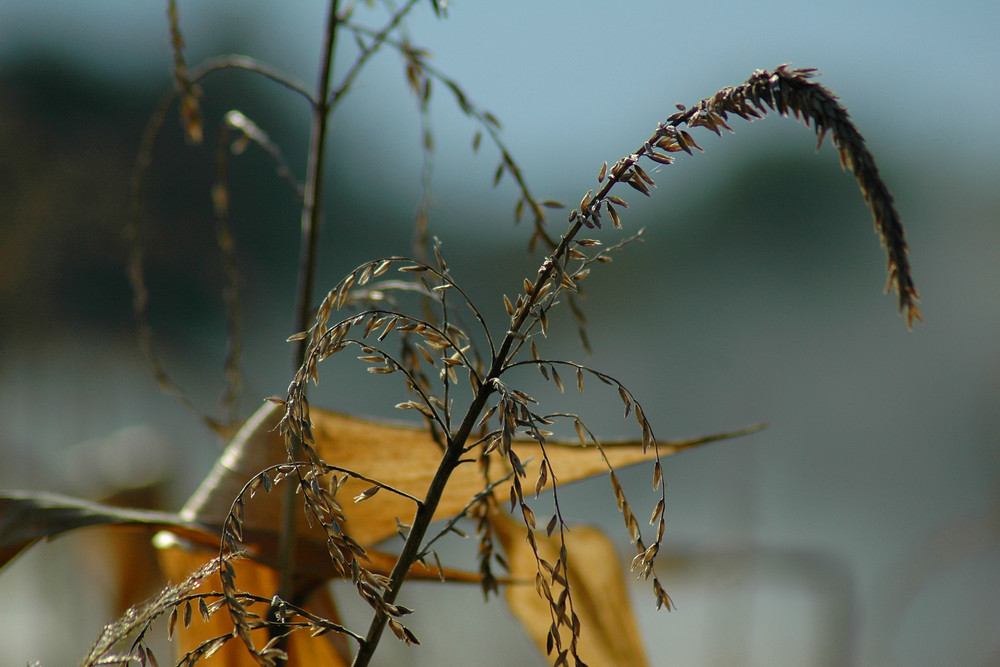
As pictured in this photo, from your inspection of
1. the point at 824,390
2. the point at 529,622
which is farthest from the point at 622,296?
the point at 529,622

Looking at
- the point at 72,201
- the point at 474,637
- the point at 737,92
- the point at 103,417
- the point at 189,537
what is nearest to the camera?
the point at 737,92

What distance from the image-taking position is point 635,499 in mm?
4246

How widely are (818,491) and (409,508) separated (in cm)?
528

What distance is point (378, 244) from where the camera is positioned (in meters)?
5.41

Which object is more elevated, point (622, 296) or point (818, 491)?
point (622, 296)

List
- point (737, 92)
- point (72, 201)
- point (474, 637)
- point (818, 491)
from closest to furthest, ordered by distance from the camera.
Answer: point (737, 92), point (72, 201), point (474, 637), point (818, 491)

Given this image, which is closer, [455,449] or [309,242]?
[455,449]

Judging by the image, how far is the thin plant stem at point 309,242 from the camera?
0.85 ft

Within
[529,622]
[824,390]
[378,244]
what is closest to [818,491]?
[824,390]

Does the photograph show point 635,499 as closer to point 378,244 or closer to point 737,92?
point 378,244

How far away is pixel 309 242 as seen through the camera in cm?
27

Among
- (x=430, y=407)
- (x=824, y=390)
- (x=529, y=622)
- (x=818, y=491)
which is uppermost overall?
(x=430, y=407)

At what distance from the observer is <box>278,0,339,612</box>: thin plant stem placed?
0.26 m

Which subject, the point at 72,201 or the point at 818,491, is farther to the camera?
the point at 818,491
